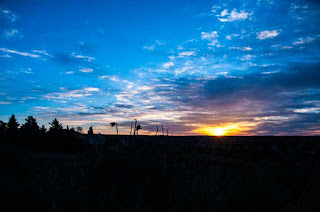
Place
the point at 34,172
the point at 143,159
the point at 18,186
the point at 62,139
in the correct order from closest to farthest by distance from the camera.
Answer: the point at 18,186 → the point at 143,159 → the point at 34,172 → the point at 62,139

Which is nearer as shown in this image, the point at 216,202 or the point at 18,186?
the point at 216,202

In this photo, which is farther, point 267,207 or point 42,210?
point 267,207

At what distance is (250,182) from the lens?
714 cm

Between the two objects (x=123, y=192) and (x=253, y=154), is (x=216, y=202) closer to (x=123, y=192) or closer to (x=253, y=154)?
(x=123, y=192)

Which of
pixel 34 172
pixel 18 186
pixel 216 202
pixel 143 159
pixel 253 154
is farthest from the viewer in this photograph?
pixel 253 154

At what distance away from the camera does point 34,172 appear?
11133 mm

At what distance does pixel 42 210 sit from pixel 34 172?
6.22 metres

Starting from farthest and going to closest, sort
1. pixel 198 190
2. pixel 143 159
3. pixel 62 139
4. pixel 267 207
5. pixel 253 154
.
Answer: pixel 253 154
pixel 62 139
pixel 143 159
pixel 267 207
pixel 198 190

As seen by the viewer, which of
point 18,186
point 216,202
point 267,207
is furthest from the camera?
point 18,186

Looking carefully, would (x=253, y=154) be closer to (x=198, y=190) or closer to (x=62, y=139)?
(x=62, y=139)

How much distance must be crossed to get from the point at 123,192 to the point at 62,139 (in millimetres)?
18285

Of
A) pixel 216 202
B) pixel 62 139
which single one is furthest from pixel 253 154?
pixel 216 202

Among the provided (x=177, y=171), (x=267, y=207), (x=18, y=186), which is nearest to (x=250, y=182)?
(x=267, y=207)

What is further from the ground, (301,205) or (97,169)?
(97,169)
